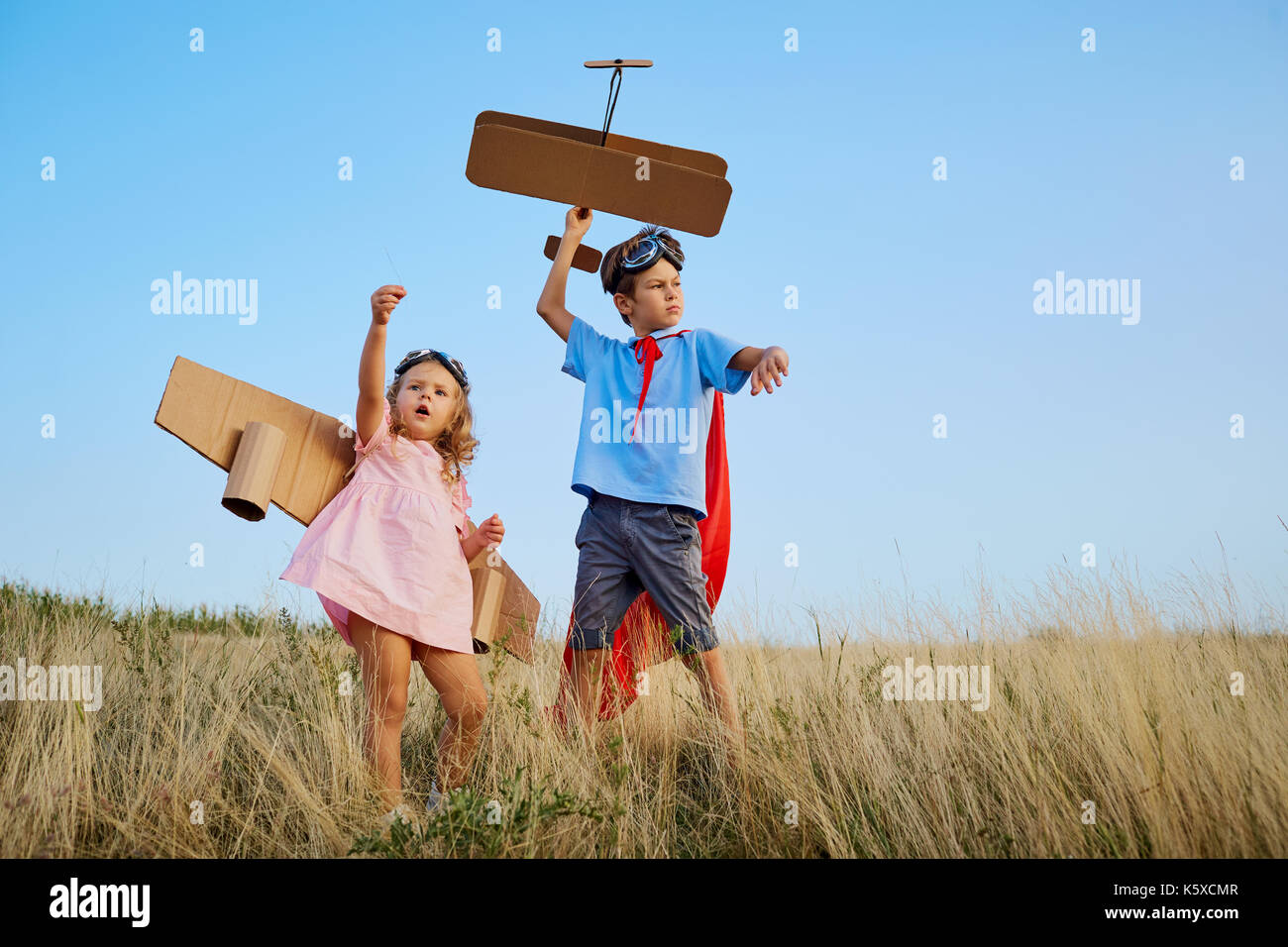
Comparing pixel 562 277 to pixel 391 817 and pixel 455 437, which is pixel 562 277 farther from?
pixel 391 817

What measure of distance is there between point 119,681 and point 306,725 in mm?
1308

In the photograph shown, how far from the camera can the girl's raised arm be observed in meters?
3.15

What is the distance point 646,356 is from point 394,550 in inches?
49.7

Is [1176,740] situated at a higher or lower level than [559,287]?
lower

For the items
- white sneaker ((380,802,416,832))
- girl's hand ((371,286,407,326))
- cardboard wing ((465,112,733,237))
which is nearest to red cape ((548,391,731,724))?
white sneaker ((380,802,416,832))

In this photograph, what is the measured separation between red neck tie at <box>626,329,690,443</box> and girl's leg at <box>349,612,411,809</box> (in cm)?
119

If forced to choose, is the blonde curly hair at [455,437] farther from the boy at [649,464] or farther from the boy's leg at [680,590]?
the boy's leg at [680,590]

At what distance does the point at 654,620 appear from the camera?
3.64 meters

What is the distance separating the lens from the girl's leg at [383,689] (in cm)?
301
